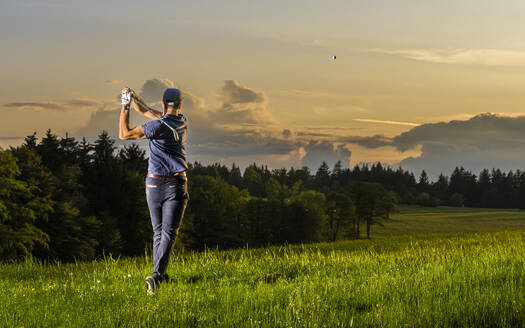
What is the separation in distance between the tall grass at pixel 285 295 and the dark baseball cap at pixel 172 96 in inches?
117

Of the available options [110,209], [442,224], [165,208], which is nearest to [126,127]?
[165,208]

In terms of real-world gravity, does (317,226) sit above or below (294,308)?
below

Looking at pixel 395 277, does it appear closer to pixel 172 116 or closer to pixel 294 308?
pixel 294 308

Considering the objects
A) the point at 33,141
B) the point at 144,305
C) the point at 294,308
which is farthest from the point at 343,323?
the point at 33,141

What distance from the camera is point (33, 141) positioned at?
58.8 m

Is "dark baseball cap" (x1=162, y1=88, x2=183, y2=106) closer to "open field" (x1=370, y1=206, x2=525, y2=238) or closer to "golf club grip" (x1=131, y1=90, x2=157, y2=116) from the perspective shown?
"golf club grip" (x1=131, y1=90, x2=157, y2=116)

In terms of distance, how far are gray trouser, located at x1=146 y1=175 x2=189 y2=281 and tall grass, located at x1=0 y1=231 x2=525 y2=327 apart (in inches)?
22.5

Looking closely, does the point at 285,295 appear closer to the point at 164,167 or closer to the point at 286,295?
the point at 286,295

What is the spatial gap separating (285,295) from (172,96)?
3.62m

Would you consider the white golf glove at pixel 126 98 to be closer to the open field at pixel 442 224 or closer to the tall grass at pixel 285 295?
the tall grass at pixel 285 295

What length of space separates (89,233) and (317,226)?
4777 centimetres

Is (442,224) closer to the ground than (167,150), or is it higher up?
closer to the ground

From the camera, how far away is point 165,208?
7703mm

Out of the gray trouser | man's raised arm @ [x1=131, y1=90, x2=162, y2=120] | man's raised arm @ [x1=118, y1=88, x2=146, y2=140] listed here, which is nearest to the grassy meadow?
the gray trouser
